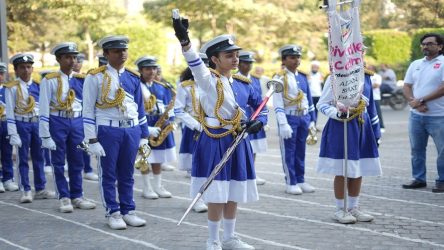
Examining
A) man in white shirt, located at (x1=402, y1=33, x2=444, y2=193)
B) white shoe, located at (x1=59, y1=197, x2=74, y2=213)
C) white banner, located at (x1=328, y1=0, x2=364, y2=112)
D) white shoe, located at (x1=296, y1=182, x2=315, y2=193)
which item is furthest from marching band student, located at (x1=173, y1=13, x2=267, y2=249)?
man in white shirt, located at (x1=402, y1=33, x2=444, y2=193)

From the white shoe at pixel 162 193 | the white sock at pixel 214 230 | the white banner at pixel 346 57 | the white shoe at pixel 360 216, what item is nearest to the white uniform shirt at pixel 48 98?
the white shoe at pixel 162 193

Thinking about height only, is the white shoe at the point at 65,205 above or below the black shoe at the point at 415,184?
above

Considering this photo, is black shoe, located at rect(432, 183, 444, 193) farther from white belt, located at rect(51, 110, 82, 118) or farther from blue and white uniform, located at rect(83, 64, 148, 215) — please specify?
white belt, located at rect(51, 110, 82, 118)

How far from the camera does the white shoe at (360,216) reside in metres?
7.45

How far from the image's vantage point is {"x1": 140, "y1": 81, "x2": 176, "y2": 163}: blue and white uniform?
9.45 m

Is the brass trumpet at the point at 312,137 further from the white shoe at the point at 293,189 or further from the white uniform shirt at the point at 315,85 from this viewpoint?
the white uniform shirt at the point at 315,85

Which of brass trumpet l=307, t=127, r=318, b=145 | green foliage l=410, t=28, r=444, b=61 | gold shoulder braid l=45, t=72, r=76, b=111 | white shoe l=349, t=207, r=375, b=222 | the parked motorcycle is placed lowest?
white shoe l=349, t=207, r=375, b=222

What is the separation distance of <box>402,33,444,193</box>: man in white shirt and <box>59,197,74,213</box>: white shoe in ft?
15.2

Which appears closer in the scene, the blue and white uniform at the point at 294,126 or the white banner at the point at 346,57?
the white banner at the point at 346,57

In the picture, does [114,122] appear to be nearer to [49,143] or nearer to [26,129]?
[49,143]

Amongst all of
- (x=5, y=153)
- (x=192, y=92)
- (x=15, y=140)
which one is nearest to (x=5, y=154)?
(x=5, y=153)

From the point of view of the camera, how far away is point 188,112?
345 inches

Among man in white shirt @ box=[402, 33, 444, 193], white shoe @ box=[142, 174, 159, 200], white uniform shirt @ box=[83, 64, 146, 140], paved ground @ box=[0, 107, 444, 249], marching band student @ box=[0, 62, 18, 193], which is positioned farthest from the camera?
marching band student @ box=[0, 62, 18, 193]

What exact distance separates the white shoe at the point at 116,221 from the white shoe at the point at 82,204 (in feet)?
3.98
